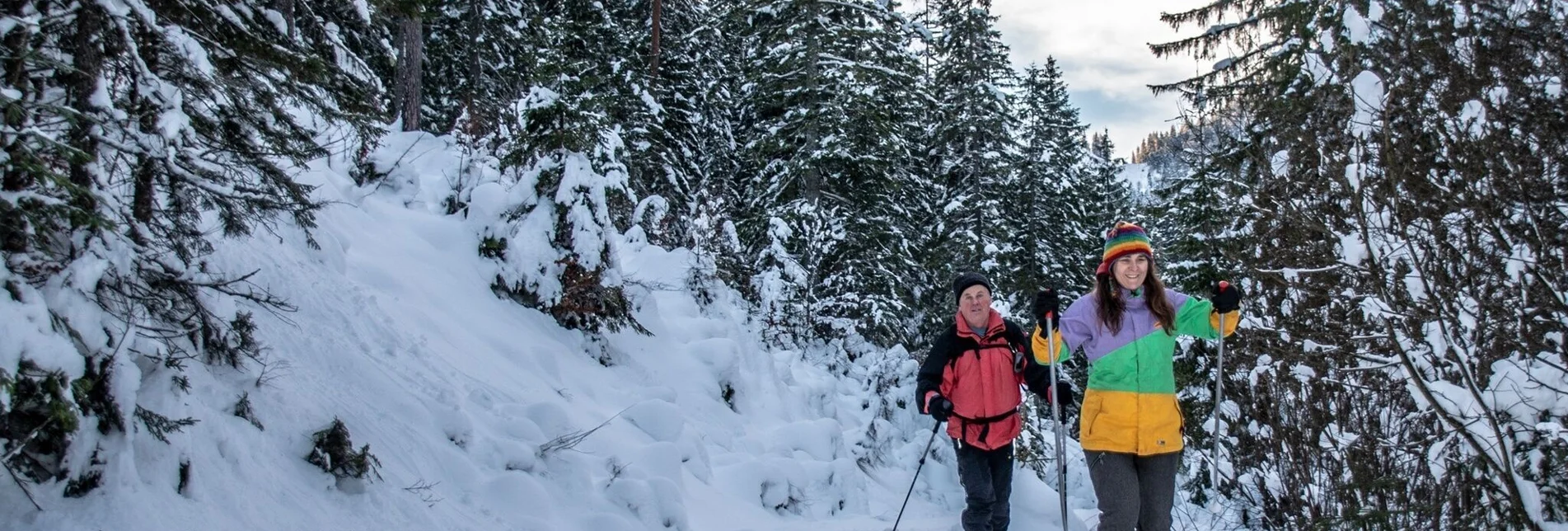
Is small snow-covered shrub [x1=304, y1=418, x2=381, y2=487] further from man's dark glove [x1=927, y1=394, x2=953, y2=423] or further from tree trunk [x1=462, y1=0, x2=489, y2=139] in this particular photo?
tree trunk [x1=462, y1=0, x2=489, y2=139]

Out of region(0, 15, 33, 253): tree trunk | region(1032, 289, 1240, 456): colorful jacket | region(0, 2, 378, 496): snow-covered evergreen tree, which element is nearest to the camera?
region(0, 15, 33, 253): tree trunk

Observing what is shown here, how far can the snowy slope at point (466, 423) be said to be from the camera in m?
3.65

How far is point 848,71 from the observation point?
49.1ft

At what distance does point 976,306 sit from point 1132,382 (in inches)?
55.2

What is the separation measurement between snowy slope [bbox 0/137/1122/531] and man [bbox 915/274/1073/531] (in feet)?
5.01

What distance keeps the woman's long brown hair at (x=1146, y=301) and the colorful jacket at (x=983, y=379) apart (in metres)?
1.06

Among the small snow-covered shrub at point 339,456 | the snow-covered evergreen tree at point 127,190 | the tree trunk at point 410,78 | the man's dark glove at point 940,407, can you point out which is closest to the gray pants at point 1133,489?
the man's dark glove at point 940,407

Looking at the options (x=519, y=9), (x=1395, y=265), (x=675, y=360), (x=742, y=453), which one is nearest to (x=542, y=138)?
(x=675, y=360)

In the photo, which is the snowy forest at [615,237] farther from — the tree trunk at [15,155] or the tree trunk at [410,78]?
the tree trunk at [410,78]

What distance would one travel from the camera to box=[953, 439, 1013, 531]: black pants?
5.27 meters

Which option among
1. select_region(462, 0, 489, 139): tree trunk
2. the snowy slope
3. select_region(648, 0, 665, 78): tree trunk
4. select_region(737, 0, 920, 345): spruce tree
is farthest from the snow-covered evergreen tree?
select_region(648, 0, 665, 78): tree trunk

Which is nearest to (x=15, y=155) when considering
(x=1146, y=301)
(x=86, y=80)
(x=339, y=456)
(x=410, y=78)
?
(x=86, y=80)

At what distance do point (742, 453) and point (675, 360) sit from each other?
1.67 meters

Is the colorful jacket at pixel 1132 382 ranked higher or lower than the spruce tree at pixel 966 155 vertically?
lower
